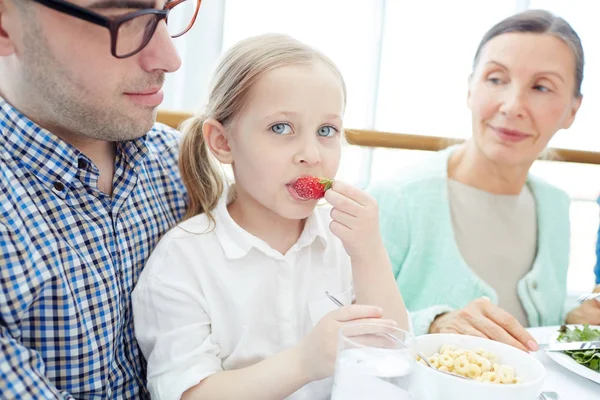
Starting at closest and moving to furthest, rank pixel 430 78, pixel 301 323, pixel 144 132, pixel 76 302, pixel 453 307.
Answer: pixel 76 302
pixel 144 132
pixel 301 323
pixel 453 307
pixel 430 78

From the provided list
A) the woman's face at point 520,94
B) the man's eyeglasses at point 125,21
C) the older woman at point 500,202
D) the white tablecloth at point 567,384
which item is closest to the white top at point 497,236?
the older woman at point 500,202

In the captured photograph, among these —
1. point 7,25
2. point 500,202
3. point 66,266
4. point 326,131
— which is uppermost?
point 7,25

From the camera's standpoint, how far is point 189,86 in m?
2.70

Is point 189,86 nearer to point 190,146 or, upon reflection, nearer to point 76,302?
point 190,146

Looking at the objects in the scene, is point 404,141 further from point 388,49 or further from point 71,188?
point 71,188

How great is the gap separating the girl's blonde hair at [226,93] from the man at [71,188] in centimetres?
16

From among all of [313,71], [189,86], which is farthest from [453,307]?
[189,86]

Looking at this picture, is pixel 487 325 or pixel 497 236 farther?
pixel 497 236

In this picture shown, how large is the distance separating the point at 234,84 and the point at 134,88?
229 millimetres

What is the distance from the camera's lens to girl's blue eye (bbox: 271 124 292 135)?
1.23 metres

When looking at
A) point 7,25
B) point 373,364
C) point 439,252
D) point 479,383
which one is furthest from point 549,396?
point 7,25

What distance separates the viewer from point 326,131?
127cm

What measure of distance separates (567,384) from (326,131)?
738 millimetres

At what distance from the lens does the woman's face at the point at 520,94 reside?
1.75 m
